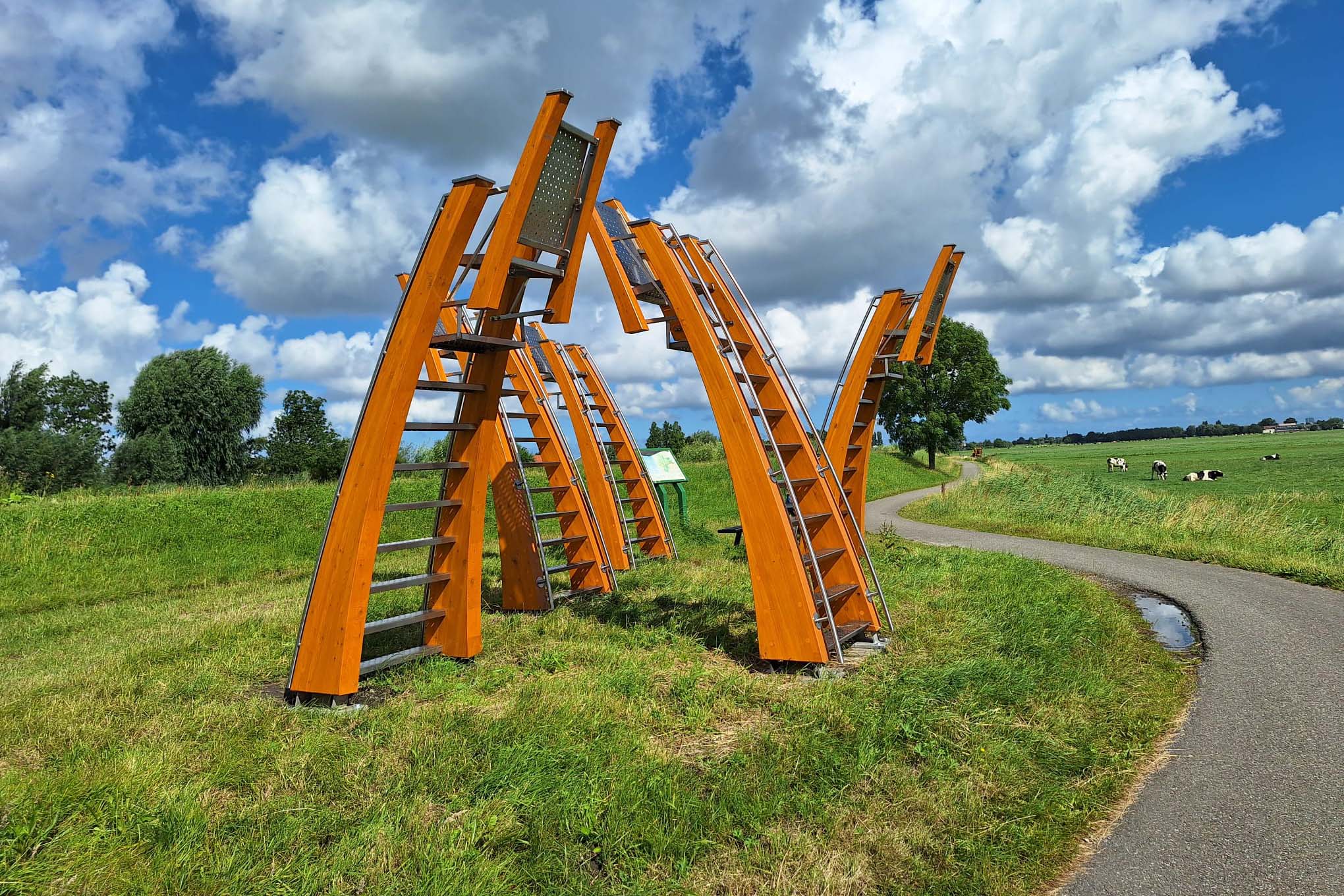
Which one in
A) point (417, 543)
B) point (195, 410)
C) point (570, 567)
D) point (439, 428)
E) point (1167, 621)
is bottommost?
point (1167, 621)

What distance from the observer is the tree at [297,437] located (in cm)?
4756

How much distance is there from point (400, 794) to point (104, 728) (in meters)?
2.61

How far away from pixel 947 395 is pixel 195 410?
42087 millimetres

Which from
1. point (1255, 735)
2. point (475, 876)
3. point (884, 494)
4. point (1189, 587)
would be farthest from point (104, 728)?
point (884, 494)

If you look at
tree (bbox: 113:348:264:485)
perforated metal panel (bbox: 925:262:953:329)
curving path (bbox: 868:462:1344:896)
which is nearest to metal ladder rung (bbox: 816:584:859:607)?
curving path (bbox: 868:462:1344:896)

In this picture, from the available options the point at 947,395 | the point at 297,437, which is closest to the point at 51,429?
the point at 297,437

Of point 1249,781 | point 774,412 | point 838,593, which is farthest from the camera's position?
point 774,412

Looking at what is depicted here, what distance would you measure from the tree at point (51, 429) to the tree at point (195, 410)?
2.61 metres

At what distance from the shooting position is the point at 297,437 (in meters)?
52.4

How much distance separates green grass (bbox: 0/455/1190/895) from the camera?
3.58 metres

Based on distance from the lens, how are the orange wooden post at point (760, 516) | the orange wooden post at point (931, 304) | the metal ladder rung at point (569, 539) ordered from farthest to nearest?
the metal ladder rung at point (569, 539) → the orange wooden post at point (931, 304) → the orange wooden post at point (760, 516)

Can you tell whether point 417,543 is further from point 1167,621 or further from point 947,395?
point 947,395

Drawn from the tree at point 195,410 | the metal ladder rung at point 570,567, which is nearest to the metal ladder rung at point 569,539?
the metal ladder rung at point 570,567

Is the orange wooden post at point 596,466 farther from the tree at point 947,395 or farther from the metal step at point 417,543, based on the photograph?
the tree at point 947,395
